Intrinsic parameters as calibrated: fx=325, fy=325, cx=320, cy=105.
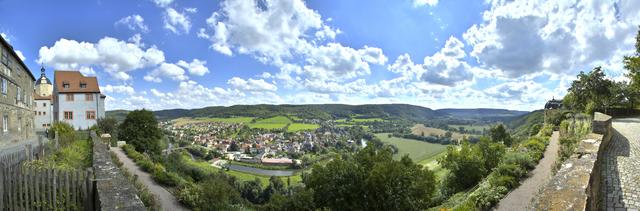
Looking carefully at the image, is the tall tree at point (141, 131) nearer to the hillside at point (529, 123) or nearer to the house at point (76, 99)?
the house at point (76, 99)

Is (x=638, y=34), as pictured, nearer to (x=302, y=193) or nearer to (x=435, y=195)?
(x=435, y=195)

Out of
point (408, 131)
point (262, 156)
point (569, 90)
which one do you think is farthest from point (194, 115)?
point (569, 90)

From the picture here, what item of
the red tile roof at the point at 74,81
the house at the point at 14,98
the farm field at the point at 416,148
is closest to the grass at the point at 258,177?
the red tile roof at the point at 74,81

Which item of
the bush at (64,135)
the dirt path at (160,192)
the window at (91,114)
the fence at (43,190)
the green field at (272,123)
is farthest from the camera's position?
the green field at (272,123)

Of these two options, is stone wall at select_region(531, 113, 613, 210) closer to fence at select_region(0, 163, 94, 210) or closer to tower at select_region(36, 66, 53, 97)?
fence at select_region(0, 163, 94, 210)

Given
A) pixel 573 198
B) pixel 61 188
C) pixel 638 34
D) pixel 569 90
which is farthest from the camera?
pixel 569 90
